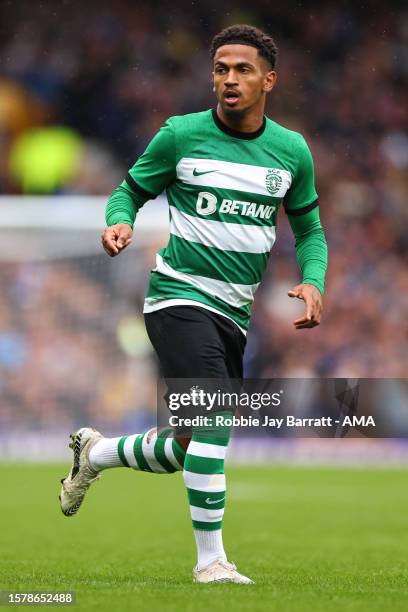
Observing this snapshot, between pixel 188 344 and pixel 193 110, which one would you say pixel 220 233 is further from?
pixel 193 110

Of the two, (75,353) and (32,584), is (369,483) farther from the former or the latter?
(32,584)

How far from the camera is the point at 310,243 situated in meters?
5.05

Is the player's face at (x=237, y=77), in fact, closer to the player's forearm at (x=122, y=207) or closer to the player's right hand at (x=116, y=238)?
the player's forearm at (x=122, y=207)

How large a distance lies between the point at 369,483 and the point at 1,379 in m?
4.18

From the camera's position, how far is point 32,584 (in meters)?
4.40

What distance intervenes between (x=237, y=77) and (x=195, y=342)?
1036 millimetres

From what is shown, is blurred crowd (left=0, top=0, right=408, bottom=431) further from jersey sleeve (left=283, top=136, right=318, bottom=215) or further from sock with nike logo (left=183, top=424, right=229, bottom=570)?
sock with nike logo (left=183, top=424, right=229, bottom=570)

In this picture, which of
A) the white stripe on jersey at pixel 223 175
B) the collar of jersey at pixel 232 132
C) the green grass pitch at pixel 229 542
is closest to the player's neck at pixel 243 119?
the collar of jersey at pixel 232 132

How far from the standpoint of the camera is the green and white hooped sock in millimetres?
4984

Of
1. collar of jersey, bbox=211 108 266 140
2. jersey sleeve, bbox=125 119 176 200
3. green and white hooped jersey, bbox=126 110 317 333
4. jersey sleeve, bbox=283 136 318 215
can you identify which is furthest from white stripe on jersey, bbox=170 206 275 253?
collar of jersey, bbox=211 108 266 140

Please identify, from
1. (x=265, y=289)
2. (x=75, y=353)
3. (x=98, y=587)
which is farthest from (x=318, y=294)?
(x=265, y=289)

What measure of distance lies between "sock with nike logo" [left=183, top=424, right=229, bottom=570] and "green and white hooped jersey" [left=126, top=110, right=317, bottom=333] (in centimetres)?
56

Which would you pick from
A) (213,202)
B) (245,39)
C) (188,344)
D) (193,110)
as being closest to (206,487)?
(188,344)

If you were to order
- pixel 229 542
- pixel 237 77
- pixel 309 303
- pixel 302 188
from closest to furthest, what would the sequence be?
pixel 309 303 < pixel 237 77 < pixel 302 188 < pixel 229 542
